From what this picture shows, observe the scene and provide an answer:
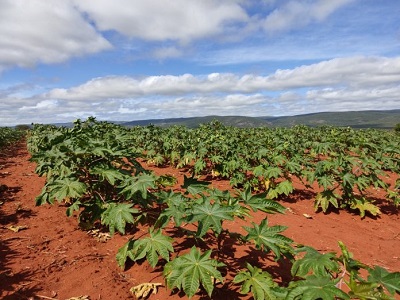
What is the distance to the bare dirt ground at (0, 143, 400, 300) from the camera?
3.54 m

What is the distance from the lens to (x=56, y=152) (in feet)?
15.3

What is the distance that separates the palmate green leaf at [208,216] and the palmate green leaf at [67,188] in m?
1.99

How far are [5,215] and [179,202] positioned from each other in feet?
14.3

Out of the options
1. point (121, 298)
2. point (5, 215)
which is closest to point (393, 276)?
point (121, 298)

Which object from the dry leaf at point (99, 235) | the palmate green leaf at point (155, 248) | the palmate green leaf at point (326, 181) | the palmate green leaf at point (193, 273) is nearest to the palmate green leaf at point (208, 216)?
the palmate green leaf at point (193, 273)

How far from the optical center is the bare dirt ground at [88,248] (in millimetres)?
3543

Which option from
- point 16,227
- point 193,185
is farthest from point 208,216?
point 16,227

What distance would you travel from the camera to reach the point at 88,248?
14.9 feet

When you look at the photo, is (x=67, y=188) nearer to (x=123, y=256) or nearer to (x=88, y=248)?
(x=88, y=248)

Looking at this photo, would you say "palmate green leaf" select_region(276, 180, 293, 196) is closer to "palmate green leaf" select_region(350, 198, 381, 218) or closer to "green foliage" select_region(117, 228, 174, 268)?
"palmate green leaf" select_region(350, 198, 381, 218)

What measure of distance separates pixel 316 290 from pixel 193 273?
3.91ft

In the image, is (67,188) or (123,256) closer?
(123,256)

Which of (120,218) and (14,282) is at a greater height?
(120,218)

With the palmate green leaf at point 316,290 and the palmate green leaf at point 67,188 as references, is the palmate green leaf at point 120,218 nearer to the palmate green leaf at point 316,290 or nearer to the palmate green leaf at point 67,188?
the palmate green leaf at point 67,188
